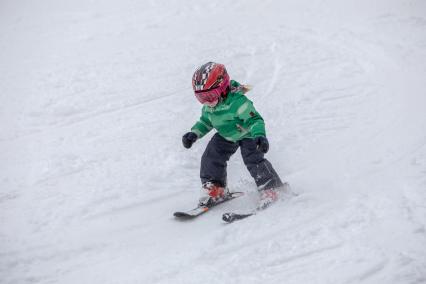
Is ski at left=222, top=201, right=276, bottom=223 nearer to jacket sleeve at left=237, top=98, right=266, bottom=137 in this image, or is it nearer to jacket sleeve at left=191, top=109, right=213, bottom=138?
jacket sleeve at left=237, top=98, right=266, bottom=137

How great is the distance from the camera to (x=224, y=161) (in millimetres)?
5199

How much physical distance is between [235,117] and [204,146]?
1602 millimetres

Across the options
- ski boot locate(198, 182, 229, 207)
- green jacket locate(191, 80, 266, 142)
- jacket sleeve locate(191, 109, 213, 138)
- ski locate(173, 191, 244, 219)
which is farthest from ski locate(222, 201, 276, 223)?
jacket sleeve locate(191, 109, 213, 138)

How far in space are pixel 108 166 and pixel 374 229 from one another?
11.3 ft

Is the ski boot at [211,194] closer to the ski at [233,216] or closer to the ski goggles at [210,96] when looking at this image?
the ski at [233,216]

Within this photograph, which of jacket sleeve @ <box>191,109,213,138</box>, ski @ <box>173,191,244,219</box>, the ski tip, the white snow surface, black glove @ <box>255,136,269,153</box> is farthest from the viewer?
jacket sleeve @ <box>191,109,213,138</box>

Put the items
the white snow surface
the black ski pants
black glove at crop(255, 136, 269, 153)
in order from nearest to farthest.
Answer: the white snow surface < black glove at crop(255, 136, 269, 153) < the black ski pants

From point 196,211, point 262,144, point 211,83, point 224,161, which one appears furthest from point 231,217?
point 211,83

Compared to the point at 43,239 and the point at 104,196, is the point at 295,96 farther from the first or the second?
the point at 43,239

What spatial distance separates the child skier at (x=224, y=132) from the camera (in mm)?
4703

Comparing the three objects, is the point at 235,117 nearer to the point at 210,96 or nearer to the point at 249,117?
the point at 249,117

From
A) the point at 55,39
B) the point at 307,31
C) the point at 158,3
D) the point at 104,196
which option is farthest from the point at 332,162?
the point at 158,3

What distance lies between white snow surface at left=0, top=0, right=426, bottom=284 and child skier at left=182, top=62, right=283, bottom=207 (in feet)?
0.93

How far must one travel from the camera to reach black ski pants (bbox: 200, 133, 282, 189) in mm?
4910
